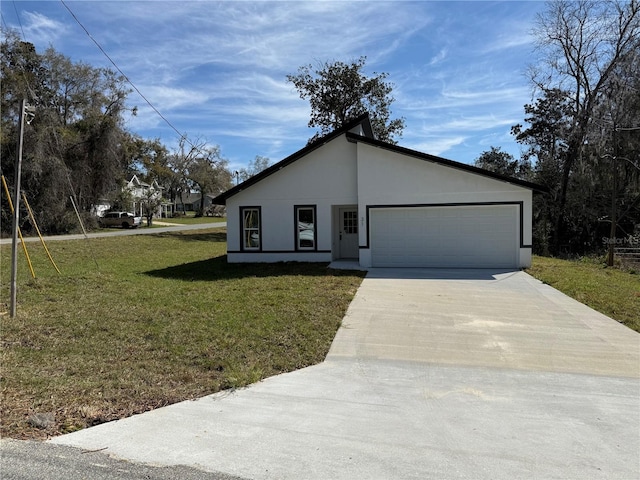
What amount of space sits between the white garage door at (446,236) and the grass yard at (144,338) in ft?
11.2

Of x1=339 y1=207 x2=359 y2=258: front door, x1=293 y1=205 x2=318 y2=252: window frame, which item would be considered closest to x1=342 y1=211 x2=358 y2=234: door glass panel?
x1=339 y1=207 x2=359 y2=258: front door

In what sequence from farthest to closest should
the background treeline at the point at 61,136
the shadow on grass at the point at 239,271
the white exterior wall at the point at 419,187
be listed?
the background treeline at the point at 61,136
the white exterior wall at the point at 419,187
the shadow on grass at the point at 239,271

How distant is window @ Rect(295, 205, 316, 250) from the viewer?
16016mm

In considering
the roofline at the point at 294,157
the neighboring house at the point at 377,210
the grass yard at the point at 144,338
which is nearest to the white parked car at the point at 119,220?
the neighboring house at the point at 377,210

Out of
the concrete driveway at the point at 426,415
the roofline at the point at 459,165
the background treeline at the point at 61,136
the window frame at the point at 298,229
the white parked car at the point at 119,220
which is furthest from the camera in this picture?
the white parked car at the point at 119,220

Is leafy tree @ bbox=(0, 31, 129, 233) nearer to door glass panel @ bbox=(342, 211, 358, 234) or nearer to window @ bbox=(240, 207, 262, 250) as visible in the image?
window @ bbox=(240, 207, 262, 250)

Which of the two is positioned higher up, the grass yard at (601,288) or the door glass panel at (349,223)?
the door glass panel at (349,223)

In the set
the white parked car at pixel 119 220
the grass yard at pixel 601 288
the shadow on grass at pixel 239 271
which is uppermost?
the white parked car at pixel 119 220

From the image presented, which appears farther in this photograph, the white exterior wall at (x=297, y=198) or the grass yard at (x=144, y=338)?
the white exterior wall at (x=297, y=198)

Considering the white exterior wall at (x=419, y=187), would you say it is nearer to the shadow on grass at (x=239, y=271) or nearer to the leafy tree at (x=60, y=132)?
the shadow on grass at (x=239, y=271)

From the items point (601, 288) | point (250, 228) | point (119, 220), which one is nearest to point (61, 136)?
point (119, 220)

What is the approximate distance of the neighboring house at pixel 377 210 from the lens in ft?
46.4

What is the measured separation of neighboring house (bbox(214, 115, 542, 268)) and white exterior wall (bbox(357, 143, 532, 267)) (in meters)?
0.03

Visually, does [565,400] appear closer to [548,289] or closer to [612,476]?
[612,476]
